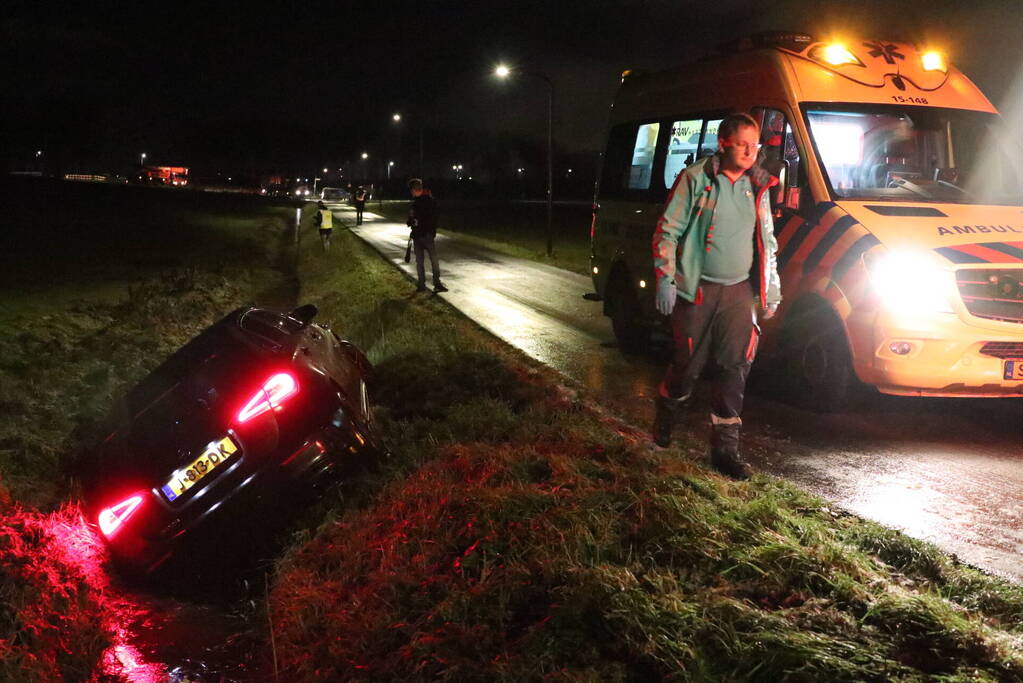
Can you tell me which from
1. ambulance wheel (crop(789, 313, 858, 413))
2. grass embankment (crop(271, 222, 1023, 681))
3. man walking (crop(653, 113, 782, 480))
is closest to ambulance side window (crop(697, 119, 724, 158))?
ambulance wheel (crop(789, 313, 858, 413))

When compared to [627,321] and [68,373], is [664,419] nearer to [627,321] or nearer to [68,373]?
[627,321]

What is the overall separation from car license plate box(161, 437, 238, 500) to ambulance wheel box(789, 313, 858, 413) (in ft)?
14.4

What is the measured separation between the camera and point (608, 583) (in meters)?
3.60

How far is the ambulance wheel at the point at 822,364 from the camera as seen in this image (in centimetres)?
683

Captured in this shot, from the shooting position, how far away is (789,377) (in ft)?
24.6

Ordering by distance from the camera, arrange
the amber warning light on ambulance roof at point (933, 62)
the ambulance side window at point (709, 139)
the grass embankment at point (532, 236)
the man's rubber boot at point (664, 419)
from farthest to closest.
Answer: the grass embankment at point (532, 236) < the ambulance side window at point (709, 139) < the amber warning light on ambulance roof at point (933, 62) < the man's rubber boot at point (664, 419)

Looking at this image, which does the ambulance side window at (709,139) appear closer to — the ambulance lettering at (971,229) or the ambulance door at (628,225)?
the ambulance door at (628,225)

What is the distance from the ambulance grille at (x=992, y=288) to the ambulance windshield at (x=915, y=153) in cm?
101

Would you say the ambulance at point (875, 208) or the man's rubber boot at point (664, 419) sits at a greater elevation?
the ambulance at point (875, 208)

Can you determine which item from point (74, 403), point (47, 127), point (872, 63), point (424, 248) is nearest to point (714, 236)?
point (872, 63)

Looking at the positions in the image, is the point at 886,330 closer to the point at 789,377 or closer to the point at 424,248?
the point at 789,377

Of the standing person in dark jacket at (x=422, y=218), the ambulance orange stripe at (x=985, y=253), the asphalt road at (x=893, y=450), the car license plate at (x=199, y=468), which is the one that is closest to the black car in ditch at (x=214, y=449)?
the car license plate at (x=199, y=468)

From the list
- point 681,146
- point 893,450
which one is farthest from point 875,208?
point 681,146

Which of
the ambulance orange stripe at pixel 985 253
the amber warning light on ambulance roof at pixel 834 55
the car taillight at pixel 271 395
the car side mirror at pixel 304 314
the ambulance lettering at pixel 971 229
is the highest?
the amber warning light on ambulance roof at pixel 834 55
